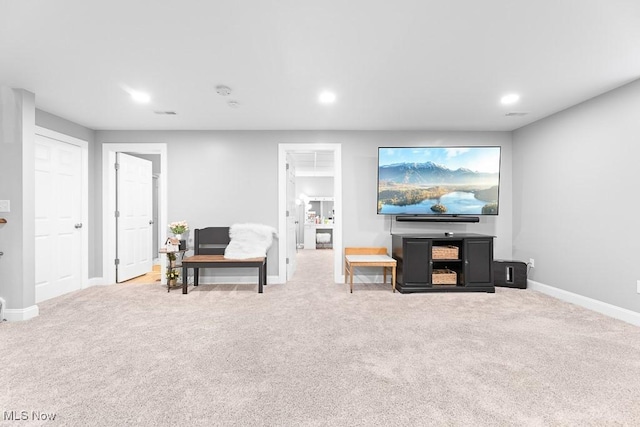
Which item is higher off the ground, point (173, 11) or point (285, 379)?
point (173, 11)

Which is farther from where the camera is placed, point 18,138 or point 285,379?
point 18,138

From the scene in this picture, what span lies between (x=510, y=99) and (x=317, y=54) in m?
2.35

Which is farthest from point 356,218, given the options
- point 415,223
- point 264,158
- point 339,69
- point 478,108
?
point 339,69

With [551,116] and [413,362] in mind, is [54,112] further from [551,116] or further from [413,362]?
[551,116]

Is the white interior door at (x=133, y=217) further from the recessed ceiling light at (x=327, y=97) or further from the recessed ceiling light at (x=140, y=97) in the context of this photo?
the recessed ceiling light at (x=327, y=97)

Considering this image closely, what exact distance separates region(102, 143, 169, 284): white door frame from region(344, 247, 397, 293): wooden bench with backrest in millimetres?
2796

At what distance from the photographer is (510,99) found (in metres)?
3.42

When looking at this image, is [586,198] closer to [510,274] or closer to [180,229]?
[510,274]

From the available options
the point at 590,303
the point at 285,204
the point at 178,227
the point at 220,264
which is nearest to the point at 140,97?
the point at 178,227

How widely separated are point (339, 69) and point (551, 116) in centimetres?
309

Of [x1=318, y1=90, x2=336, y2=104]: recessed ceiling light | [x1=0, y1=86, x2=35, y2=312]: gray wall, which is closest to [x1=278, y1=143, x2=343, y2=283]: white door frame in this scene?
[x1=318, y1=90, x2=336, y2=104]: recessed ceiling light

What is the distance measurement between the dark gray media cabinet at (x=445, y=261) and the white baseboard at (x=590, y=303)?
25.9 inches

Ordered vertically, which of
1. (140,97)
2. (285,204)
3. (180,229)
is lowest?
(180,229)

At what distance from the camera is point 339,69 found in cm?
270
